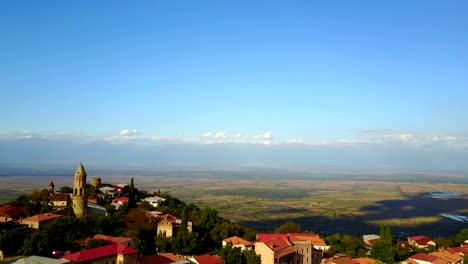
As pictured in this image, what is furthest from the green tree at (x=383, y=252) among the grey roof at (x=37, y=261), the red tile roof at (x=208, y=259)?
the grey roof at (x=37, y=261)

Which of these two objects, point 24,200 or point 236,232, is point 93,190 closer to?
point 24,200

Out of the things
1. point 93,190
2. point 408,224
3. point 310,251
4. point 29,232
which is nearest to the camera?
point 29,232

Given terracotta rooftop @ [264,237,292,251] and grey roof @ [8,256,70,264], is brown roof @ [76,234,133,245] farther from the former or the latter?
terracotta rooftop @ [264,237,292,251]

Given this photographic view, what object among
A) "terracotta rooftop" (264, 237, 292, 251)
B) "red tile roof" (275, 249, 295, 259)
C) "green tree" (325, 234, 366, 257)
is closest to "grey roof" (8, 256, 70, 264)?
"terracotta rooftop" (264, 237, 292, 251)

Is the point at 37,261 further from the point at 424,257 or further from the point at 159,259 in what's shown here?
the point at 424,257

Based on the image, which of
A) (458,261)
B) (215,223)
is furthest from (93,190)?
(458,261)

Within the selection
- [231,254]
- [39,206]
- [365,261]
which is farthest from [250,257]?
[39,206]
